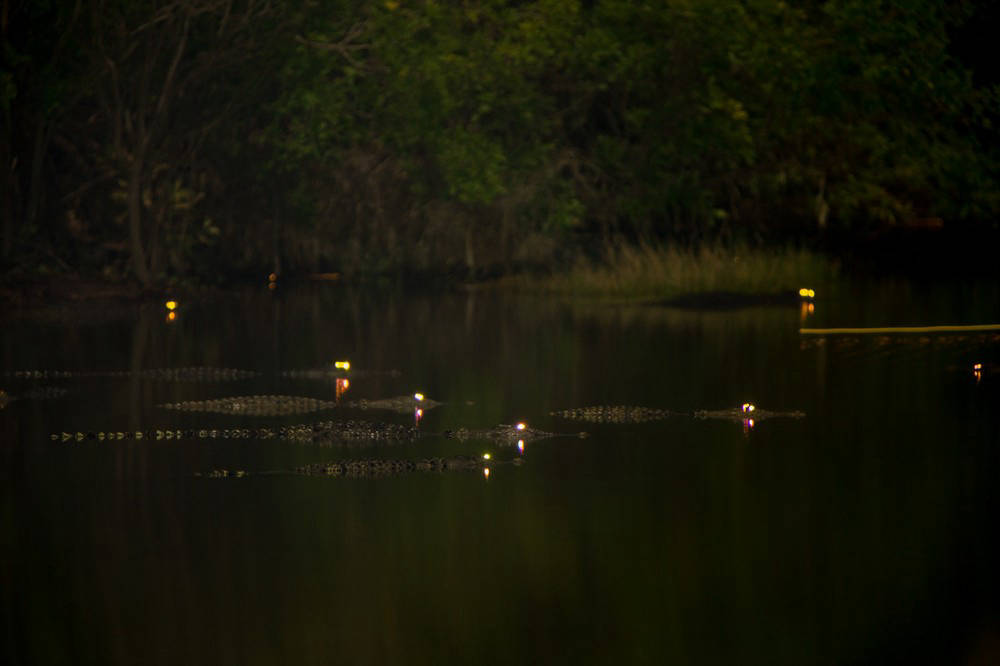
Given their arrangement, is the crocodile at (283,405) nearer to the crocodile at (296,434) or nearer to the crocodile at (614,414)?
the crocodile at (296,434)

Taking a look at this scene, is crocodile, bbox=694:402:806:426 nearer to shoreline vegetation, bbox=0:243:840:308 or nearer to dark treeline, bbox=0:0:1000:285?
shoreline vegetation, bbox=0:243:840:308

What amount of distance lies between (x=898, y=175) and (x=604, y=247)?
7.41 metres

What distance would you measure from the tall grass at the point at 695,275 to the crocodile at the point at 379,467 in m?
25.4

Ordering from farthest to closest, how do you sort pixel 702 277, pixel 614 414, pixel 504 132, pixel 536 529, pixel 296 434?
pixel 504 132
pixel 702 277
pixel 614 414
pixel 296 434
pixel 536 529

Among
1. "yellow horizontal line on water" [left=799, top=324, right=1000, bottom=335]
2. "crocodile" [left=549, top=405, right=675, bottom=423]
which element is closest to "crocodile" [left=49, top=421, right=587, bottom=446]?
"crocodile" [left=549, top=405, right=675, bottom=423]

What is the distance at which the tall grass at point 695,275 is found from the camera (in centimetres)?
4072

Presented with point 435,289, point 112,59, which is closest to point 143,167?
point 112,59

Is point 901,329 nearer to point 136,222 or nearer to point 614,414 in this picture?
point 614,414

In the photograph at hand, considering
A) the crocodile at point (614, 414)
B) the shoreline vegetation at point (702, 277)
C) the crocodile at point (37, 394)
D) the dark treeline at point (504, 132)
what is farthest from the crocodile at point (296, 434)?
the dark treeline at point (504, 132)

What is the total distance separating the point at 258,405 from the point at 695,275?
22.7 meters

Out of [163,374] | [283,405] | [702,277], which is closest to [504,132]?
[702,277]

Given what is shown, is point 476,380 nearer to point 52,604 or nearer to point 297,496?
point 297,496

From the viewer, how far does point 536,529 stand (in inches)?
469

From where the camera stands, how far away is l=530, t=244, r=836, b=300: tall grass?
40.7 m
